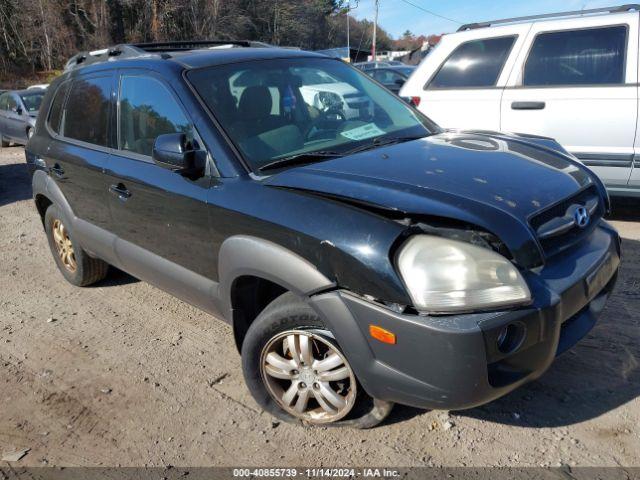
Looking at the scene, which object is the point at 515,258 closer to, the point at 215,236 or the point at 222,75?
the point at 215,236

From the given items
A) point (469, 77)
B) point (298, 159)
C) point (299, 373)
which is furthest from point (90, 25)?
point (299, 373)

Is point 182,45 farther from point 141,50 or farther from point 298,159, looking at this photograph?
point 298,159

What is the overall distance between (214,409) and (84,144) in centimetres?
219

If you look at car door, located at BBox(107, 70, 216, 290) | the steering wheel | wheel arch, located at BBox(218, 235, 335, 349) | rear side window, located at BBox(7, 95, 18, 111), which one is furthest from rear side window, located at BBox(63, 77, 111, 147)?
rear side window, located at BBox(7, 95, 18, 111)

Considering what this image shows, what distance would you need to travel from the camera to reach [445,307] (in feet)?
6.75

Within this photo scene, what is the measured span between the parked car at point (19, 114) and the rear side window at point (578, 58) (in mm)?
10561

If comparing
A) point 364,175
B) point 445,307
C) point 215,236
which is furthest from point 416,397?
point 215,236

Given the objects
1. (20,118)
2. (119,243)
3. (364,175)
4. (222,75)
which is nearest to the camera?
(364,175)

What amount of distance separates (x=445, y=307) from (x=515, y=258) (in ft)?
1.16

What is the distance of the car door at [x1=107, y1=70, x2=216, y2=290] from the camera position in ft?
9.69

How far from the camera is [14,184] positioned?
31.4 ft

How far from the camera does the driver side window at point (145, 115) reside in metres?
3.09

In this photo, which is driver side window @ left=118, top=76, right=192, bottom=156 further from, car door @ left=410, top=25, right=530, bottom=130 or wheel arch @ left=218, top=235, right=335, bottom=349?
car door @ left=410, top=25, right=530, bottom=130

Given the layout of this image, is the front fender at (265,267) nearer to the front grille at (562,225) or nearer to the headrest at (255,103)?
the headrest at (255,103)
